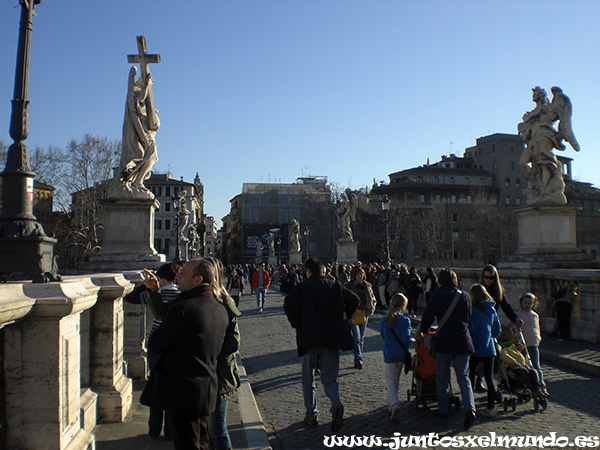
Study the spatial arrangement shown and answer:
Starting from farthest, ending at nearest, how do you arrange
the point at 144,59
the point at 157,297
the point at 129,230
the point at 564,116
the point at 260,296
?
the point at 260,296 → the point at 564,116 → the point at 144,59 → the point at 129,230 → the point at 157,297

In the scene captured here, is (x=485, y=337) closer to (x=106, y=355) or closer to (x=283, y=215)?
(x=106, y=355)

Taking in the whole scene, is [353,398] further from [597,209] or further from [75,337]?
[597,209]

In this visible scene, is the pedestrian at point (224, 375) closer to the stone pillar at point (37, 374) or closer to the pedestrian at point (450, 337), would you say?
the stone pillar at point (37, 374)

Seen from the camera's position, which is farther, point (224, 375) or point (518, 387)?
point (518, 387)

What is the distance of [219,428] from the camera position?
4.66m

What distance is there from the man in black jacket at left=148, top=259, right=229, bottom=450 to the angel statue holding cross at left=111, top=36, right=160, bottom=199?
8097mm

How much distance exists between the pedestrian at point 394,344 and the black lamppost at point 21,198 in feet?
12.3

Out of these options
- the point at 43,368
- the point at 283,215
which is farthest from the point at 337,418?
the point at 283,215

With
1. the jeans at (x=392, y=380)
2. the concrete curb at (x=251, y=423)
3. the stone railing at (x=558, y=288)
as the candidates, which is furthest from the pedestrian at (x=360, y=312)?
the stone railing at (x=558, y=288)

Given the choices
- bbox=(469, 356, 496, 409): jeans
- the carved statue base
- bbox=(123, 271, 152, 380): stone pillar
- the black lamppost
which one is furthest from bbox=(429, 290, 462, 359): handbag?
the carved statue base

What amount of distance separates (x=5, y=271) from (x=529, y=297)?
616 centimetres

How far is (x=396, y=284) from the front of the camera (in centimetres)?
1770

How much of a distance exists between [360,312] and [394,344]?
10.4ft

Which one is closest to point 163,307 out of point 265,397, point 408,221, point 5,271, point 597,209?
point 5,271
